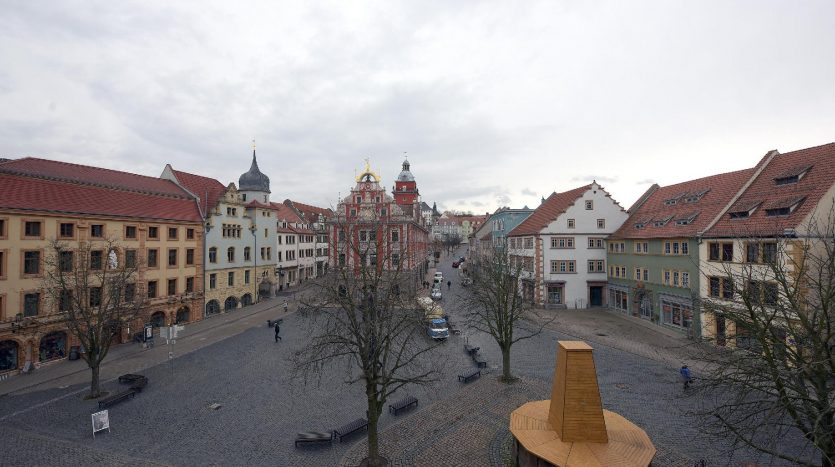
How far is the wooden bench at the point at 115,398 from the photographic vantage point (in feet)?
59.9

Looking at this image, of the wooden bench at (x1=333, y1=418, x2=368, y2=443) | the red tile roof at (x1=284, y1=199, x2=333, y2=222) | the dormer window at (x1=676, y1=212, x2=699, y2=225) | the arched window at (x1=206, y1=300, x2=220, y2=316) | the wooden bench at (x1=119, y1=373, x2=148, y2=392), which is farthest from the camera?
the red tile roof at (x1=284, y1=199, x2=333, y2=222)

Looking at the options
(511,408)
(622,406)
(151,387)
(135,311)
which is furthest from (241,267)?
(622,406)

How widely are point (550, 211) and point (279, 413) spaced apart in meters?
37.7

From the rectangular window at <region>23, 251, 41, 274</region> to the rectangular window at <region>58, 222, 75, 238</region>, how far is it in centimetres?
Answer: 203

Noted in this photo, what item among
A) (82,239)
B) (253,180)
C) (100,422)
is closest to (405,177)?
(253,180)

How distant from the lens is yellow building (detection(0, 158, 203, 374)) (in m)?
25.7

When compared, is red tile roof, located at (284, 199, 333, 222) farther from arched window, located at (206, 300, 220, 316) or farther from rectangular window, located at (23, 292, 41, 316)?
rectangular window, located at (23, 292, 41, 316)

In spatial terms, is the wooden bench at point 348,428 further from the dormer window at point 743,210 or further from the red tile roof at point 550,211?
the red tile roof at point 550,211

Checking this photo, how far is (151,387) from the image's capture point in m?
21.6

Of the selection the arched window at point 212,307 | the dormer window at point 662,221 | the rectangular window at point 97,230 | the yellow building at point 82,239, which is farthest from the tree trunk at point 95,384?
the dormer window at point 662,221

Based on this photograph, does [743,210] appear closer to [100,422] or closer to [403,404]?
[403,404]

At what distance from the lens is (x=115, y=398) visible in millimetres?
18922

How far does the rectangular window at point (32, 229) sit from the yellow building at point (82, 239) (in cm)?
6

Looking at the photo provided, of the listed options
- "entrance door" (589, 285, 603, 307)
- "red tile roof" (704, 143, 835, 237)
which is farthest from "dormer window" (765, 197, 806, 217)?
"entrance door" (589, 285, 603, 307)
